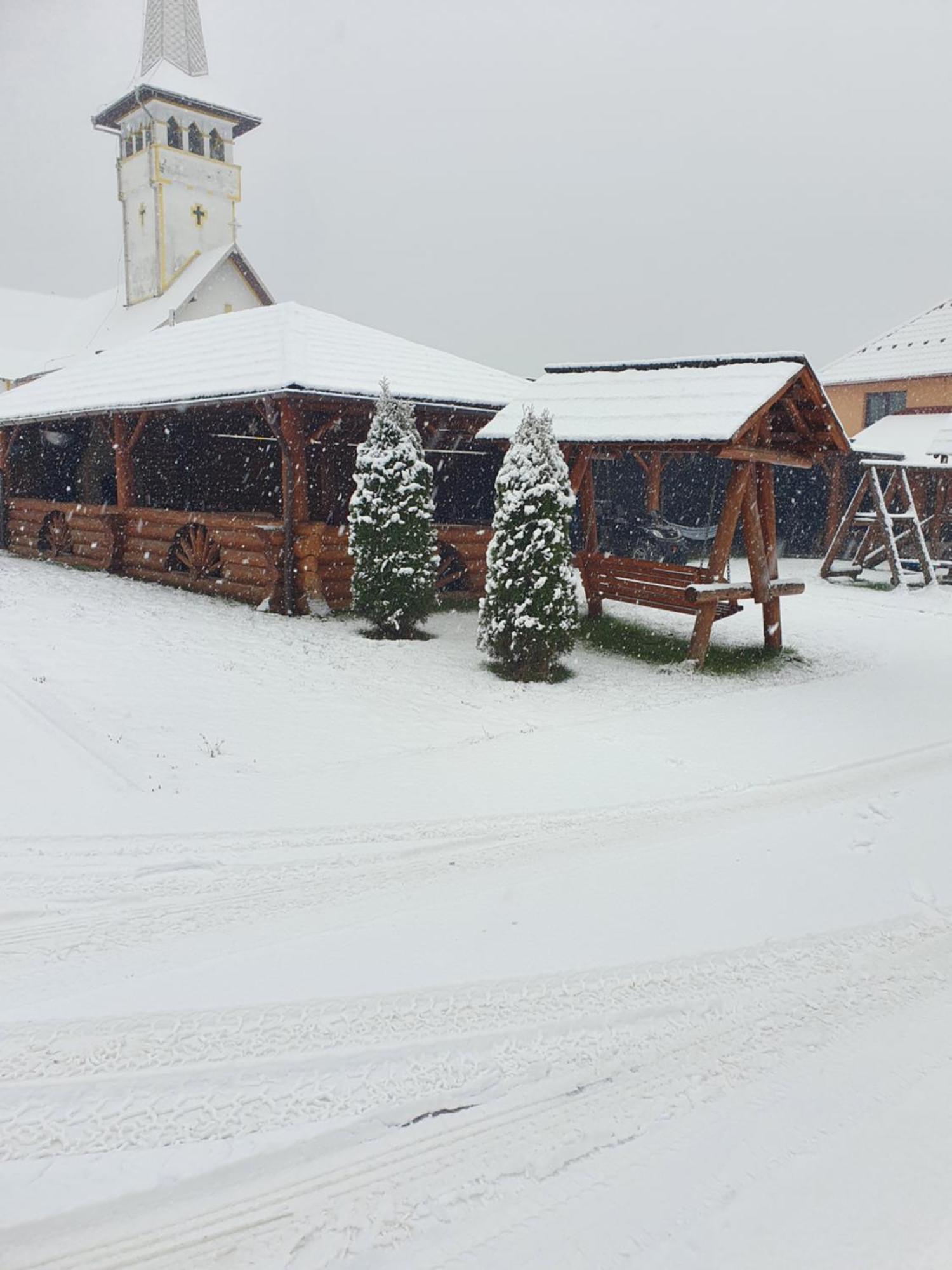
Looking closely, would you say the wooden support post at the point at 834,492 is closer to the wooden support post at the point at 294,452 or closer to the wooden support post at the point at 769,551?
the wooden support post at the point at 769,551

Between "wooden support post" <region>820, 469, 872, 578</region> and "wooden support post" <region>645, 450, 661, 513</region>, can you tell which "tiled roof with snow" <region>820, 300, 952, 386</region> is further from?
"wooden support post" <region>645, 450, 661, 513</region>

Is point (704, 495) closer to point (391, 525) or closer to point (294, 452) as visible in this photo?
point (294, 452)

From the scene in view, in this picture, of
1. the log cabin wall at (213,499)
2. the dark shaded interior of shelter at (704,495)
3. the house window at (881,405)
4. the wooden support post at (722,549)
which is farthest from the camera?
the house window at (881,405)

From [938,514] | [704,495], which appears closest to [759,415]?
[704,495]

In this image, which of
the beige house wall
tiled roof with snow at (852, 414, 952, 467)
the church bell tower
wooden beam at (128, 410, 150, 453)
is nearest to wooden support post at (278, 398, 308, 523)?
wooden beam at (128, 410, 150, 453)

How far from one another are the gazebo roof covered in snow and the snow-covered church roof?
24.0m

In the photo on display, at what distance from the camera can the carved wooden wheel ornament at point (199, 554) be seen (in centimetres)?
1299

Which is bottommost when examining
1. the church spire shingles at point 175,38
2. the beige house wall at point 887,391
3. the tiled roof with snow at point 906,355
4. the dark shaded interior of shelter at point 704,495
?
the dark shaded interior of shelter at point 704,495

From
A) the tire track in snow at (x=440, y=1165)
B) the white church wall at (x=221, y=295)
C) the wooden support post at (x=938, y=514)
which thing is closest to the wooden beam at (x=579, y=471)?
the tire track in snow at (x=440, y=1165)

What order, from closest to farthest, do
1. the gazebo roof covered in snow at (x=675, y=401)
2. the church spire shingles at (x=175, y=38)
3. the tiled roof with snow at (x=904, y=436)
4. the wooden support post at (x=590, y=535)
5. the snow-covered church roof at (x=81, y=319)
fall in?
1. the gazebo roof covered in snow at (x=675, y=401)
2. the wooden support post at (x=590, y=535)
3. the tiled roof with snow at (x=904, y=436)
4. the snow-covered church roof at (x=81, y=319)
5. the church spire shingles at (x=175, y=38)

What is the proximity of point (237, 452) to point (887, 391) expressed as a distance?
19.7m

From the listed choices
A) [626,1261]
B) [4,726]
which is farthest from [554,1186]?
[4,726]

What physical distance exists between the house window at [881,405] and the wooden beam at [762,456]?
719 inches

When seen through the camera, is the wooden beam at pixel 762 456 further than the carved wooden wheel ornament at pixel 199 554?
No
